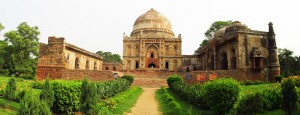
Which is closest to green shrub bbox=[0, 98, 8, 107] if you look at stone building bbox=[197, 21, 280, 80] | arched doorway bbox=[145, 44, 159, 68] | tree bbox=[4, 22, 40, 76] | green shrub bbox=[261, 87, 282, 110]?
green shrub bbox=[261, 87, 282, 110]

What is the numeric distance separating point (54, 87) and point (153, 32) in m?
31.6

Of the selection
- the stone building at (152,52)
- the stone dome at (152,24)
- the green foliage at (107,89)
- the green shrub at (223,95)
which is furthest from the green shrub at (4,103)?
the stone dome at (152,24)

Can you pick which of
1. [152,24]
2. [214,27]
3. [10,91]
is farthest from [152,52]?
[10,91]

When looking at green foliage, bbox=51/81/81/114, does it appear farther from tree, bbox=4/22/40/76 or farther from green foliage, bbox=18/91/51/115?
tree, bbox=4/22/40/76

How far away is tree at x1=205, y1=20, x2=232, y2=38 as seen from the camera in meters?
39.3

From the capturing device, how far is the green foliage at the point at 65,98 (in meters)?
8.33

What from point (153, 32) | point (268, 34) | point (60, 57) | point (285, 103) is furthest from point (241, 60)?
point (153, 32)

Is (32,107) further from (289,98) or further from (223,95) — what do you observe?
(289,98)

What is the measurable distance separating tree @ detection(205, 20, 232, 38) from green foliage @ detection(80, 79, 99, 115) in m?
34.5

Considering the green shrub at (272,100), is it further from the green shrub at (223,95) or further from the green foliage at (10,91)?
the green foliage at (10,91)

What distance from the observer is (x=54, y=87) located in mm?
8586

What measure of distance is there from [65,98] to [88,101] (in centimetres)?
103

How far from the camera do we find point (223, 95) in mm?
8461

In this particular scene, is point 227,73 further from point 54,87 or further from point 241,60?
point 54,87
